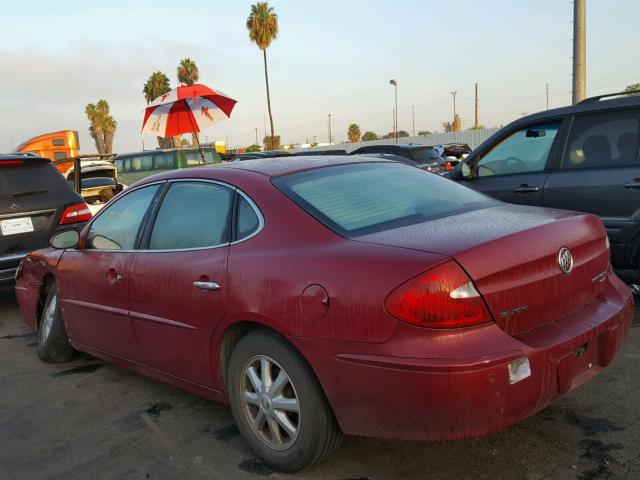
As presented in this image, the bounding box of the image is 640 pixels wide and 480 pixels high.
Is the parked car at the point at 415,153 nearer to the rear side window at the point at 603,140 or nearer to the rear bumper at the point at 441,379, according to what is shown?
the rear side window at the point at 603,140

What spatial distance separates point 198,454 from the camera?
3.24 m

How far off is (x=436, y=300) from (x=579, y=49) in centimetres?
1095

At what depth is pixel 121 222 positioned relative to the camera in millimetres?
4117

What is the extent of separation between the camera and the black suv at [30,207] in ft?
21.1

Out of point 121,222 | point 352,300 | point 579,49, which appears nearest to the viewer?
point 352,300

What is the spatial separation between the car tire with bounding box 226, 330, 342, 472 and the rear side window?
385 cm

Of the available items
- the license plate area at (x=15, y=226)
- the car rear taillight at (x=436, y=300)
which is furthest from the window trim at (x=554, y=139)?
the license plate area at (x=15, y=226)

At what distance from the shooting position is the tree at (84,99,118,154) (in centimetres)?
7050

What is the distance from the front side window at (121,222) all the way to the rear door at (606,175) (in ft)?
11.7

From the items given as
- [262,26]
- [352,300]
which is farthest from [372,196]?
[262,26]

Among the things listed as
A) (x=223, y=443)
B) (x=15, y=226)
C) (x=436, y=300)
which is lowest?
(x=223, y=443)

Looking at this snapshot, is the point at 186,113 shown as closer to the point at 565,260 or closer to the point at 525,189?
the point at 525,189

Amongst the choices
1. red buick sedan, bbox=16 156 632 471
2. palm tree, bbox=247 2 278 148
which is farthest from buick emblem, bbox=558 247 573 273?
palm tree, bbox=247 2 278 148

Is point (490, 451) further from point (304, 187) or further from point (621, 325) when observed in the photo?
point (304, 187)
